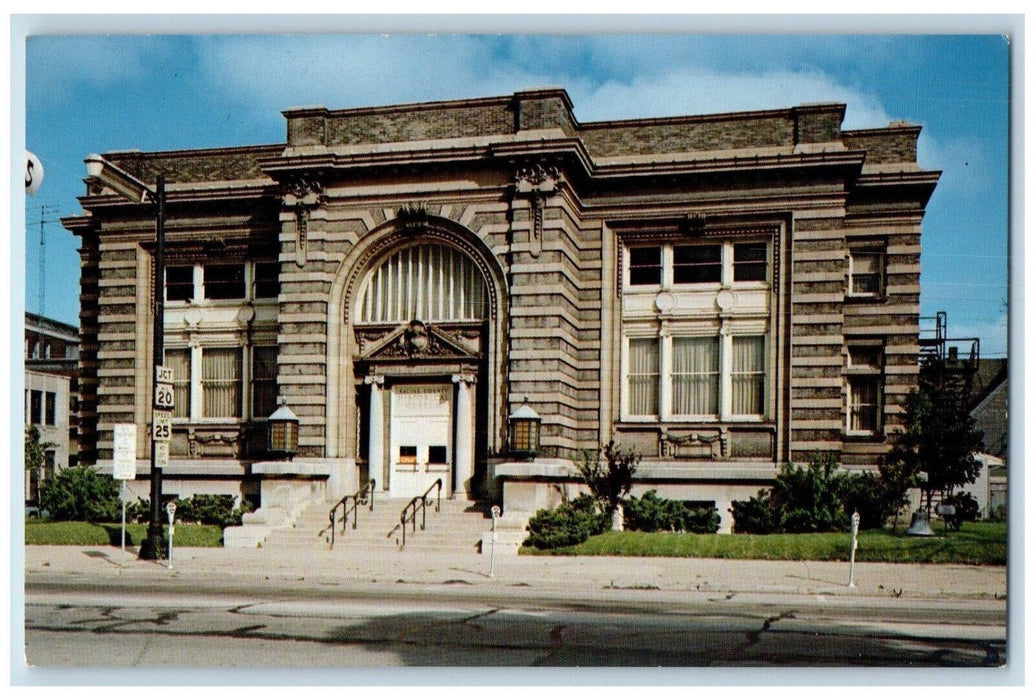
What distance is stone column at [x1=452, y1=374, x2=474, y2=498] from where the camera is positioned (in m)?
26.7

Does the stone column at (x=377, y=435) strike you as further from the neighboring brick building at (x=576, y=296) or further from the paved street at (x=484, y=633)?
the paved street at (x=484, y=633)

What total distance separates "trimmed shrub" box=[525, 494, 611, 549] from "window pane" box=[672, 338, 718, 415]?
12.1 ft

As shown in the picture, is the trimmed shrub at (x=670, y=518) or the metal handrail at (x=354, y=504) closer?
the metal handrail at (x=354, y=504)

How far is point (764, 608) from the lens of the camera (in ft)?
53.5

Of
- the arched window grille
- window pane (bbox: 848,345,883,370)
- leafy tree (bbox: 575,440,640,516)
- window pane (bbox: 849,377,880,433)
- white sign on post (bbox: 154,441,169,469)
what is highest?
the arched window grille

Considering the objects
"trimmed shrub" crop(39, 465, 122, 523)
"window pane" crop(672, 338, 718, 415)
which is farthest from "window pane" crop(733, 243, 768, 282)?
"trimmed shrub" crop(39, 465, 122, 523)

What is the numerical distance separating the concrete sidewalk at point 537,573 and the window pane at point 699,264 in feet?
25.2

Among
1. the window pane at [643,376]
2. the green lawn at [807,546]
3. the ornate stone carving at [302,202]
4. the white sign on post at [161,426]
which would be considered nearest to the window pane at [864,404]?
the green lawn at [807,546]

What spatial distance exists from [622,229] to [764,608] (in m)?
13.0

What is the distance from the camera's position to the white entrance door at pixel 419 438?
27094 mm

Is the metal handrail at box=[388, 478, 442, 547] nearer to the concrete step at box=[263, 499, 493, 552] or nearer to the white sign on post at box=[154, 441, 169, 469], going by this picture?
the concrete step at box=[263, 499, 493, 552]
